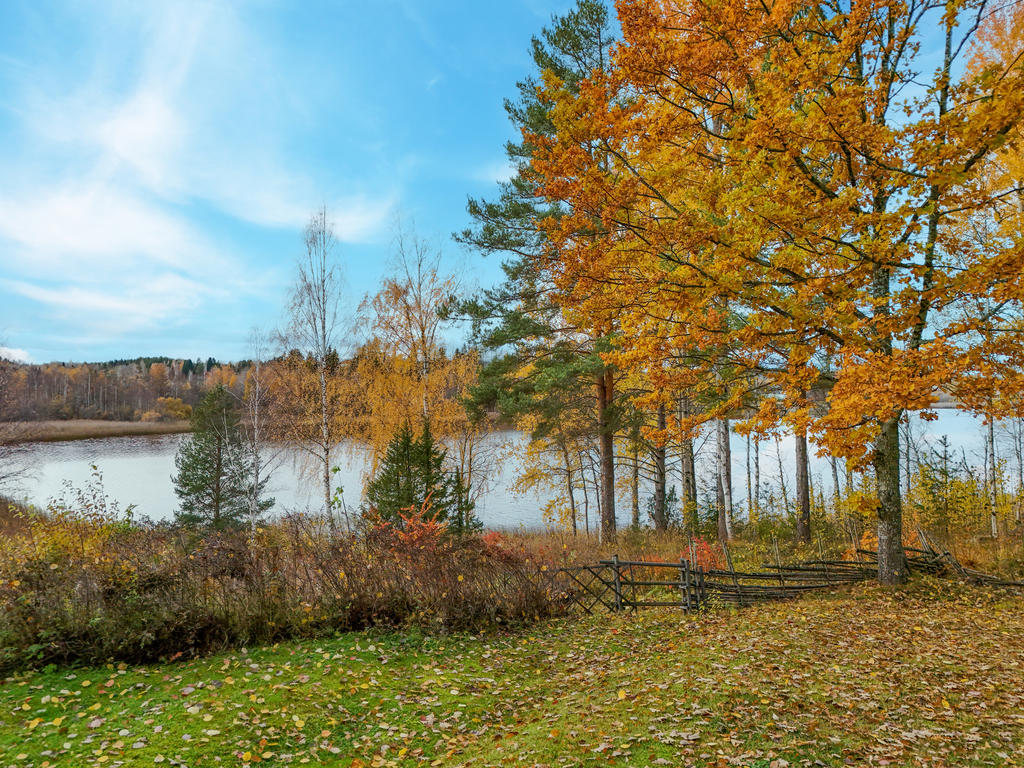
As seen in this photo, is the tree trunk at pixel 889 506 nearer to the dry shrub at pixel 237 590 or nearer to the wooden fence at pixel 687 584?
the wooden fence at pixel 687 584

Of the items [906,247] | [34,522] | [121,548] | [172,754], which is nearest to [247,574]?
[121,548]

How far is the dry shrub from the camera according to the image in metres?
5.82

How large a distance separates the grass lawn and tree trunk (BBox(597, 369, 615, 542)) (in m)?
7.47

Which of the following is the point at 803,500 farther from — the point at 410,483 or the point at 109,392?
the point at 109,392

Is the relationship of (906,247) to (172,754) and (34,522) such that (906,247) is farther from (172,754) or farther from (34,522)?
(34,522)

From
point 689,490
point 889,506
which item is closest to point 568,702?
point 889,506

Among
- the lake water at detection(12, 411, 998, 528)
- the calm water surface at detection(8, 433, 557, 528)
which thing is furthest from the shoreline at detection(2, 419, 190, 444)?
the calm water surface at detection(8, 433, 557, 528)

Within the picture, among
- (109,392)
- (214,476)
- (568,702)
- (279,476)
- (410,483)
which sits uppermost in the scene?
(109,392)

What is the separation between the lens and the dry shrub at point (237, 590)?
19.1 ft

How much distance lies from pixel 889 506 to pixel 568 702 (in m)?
6.40

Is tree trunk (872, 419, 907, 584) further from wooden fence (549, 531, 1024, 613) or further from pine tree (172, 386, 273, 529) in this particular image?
pine tree (172, 386, 273, 529)

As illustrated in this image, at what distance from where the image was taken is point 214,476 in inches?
680

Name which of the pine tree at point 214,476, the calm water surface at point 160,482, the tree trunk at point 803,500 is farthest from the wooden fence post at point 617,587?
the pine tree at point 214,476

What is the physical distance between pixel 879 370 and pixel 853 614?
11.2 feet
